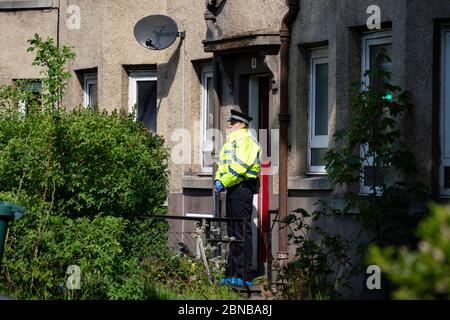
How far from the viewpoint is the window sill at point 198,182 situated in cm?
1593

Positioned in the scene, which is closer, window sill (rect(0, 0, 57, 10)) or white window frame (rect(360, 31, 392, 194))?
white window frame (rect(360, 31, 392, 194))

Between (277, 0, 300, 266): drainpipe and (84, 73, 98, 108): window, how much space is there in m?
5.69

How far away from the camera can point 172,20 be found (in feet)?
54.5

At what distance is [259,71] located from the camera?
1495cm

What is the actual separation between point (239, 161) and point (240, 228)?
0.90 m

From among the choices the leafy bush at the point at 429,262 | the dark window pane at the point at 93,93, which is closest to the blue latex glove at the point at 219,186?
the dark window pane at the point at 93,93

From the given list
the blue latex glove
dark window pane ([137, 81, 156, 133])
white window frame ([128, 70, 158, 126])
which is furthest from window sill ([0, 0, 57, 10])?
the blue latex glove

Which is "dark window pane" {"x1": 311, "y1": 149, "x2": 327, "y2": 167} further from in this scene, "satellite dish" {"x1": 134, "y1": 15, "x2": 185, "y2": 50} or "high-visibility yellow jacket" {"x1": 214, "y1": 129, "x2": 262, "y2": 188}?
"satellite dish" {"x1": 134, "y1": 15, "x2": 185, "y2": 50}

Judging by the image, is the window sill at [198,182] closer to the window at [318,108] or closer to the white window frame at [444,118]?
the window at [318,108]

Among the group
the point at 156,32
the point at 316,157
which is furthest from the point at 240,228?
the point at 156,32

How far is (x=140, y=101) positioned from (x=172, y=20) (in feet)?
6.20

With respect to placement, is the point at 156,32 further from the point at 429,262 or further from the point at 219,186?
the point at 429,262

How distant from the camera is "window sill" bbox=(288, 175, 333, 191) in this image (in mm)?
12969
